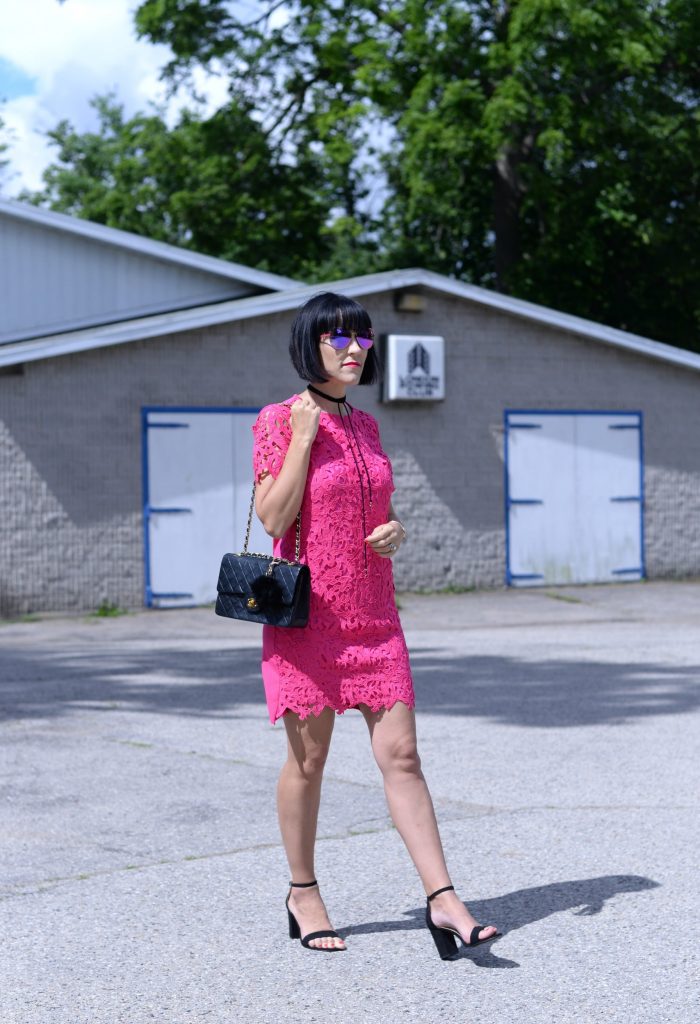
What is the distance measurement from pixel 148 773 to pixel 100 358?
9.96 metres

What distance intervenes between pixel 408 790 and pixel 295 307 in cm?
1364

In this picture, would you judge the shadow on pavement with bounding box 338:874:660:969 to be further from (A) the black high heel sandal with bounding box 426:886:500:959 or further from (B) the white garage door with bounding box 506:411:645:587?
(B) the white garage door with bounding box 506:411:645:587

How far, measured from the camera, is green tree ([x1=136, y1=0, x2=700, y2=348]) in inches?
1099

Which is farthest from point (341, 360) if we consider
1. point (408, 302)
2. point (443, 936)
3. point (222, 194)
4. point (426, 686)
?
point (222, 194)

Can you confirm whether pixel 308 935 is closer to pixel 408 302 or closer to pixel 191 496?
pixel 191 496

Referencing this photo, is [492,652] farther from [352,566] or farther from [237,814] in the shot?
[352,566]

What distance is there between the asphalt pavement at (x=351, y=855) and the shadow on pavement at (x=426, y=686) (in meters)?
0.04

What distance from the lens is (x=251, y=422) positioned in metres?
17.0

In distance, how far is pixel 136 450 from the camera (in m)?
16.4

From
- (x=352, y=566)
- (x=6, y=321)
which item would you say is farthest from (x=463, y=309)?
(x=352, y=566)

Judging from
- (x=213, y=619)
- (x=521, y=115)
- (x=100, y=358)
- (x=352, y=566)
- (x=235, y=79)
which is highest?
(x=235, y=79)

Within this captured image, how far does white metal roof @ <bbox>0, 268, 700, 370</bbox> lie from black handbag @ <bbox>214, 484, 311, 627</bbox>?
11.7 metres

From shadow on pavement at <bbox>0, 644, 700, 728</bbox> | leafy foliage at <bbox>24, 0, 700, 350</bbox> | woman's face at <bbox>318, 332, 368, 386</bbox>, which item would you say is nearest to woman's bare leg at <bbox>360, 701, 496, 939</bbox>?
woman's face at <bbox>318, 332, 368, 386</bbox>

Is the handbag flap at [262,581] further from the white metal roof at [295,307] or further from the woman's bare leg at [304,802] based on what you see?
the white metal roof at [295,307]
